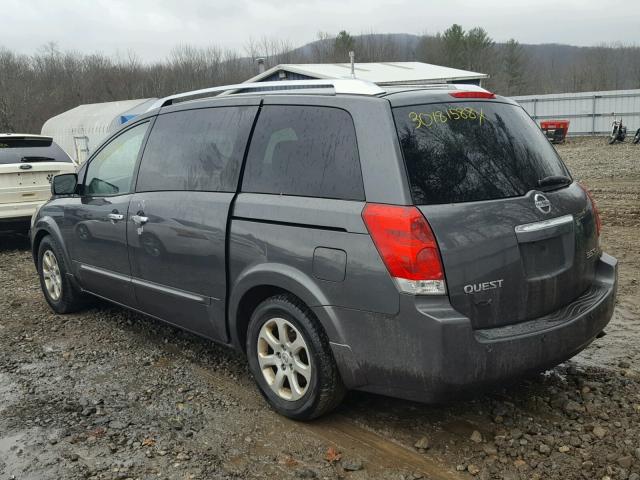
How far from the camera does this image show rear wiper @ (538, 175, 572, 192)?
135 inches

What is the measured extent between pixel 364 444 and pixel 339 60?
231 ft

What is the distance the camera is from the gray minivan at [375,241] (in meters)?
2.96

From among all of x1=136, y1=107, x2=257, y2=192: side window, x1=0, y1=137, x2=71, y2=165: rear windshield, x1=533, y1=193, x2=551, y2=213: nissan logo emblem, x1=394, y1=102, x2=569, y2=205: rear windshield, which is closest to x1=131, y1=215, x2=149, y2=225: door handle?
x1=136, y1=107, x2=257, y2=192: side window

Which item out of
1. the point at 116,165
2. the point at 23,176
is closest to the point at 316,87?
the point at 116,165

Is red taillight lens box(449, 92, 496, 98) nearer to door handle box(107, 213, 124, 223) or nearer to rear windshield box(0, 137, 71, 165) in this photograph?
door handle box(107, 213, 124, 223)

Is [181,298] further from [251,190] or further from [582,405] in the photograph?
[582,405]

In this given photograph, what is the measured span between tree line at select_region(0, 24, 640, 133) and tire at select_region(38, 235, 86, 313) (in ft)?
204

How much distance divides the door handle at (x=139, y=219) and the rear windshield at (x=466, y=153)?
2046 millimetres

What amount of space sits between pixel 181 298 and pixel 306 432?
129 cm

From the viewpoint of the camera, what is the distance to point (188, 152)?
166 inches

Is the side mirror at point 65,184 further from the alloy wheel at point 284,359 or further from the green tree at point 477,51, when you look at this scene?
the green tree at point 477,51

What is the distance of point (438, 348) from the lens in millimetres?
2891

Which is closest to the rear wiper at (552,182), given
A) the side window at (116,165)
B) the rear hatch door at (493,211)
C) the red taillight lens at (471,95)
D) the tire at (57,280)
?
the rear hatch door at (493,211)

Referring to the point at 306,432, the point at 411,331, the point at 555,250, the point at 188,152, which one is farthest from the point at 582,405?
the point at 188,152
